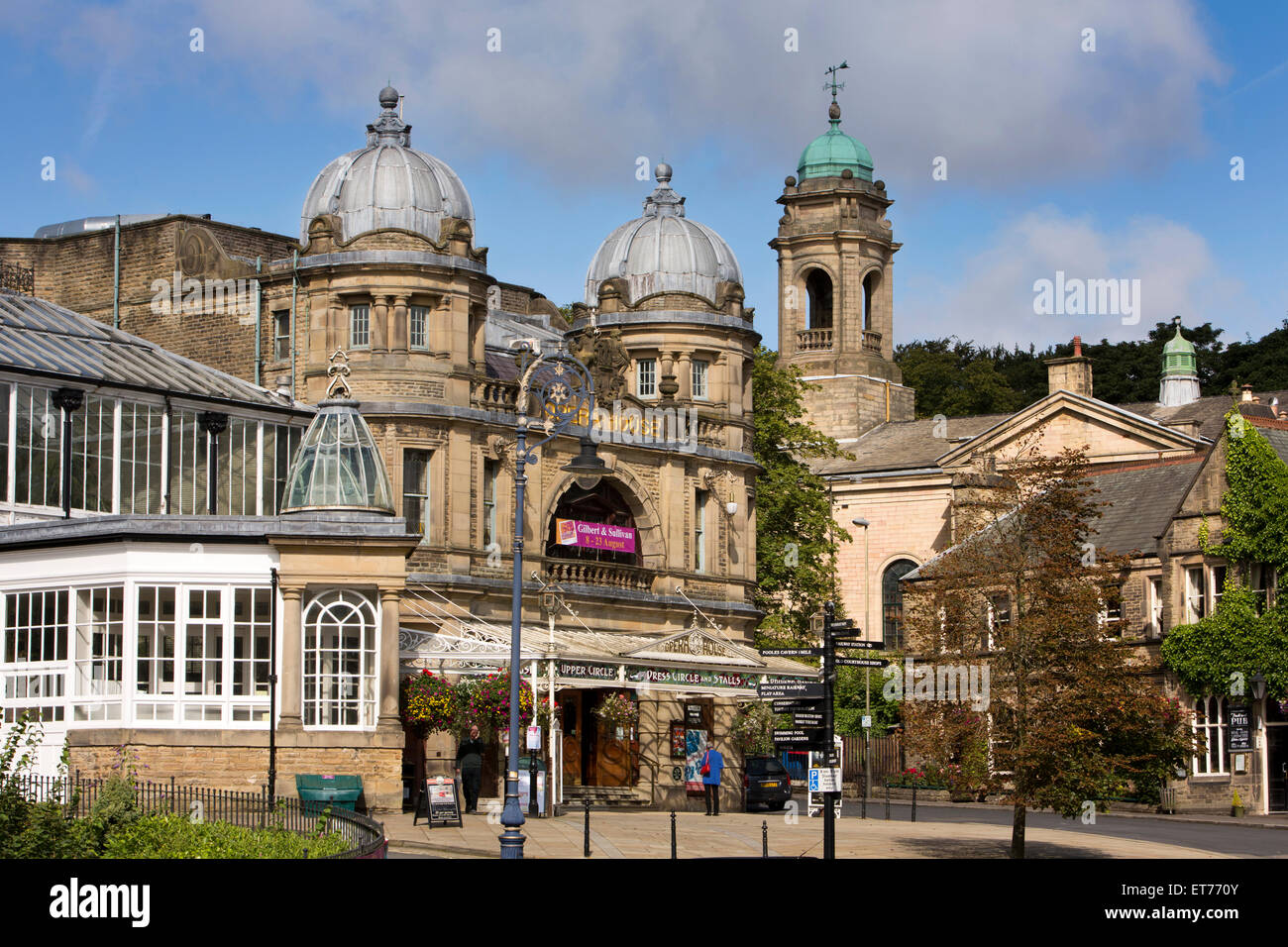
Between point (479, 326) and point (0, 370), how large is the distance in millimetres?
11194

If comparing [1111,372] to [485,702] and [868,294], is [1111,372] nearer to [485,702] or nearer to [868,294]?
[868,294]

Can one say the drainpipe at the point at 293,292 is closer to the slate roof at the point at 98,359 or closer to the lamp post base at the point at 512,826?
the slate roof at the point at 98,359

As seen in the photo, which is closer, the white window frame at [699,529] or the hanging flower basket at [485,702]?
the hanging flower basket at [485,702]

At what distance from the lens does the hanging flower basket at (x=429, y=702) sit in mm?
33812

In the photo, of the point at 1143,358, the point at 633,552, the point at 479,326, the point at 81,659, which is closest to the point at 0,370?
the point at 81,659

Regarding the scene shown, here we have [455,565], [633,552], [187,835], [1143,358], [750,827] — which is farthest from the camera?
[1143,358]

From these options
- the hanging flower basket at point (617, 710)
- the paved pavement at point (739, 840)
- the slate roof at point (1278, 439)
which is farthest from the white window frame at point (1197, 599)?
the hanging flower basket at point (617, 710)

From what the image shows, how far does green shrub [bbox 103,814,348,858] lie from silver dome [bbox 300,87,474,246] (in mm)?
23502

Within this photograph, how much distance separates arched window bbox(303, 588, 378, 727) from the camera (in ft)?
105

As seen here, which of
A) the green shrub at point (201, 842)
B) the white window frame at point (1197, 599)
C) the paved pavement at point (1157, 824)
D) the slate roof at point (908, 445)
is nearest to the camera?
the green shrub at point (201, 842)

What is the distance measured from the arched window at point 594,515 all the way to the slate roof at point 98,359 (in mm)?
7136
